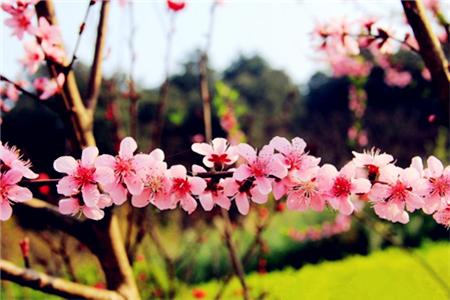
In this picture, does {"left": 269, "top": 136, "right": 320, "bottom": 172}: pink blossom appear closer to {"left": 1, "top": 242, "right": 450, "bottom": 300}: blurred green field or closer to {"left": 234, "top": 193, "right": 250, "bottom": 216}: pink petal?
{"left": 234, "top": 193, "right": 250, "bottom": 216}: pink petal

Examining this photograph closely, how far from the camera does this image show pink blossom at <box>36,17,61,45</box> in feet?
6.54

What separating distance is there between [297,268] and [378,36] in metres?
6.34

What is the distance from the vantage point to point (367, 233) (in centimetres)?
815

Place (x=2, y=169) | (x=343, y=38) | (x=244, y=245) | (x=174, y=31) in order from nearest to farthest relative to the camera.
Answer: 1. (x=2, y=169)
2. (x=343, y=38)
3. (x=174, y=31)
4. (x=244, y=245)

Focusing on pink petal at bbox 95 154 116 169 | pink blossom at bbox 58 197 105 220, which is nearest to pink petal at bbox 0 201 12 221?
pink blossom at bbox 58 197 105 220

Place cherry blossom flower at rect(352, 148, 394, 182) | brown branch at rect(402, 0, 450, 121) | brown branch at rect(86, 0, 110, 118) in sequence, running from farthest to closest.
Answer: brown branch at rect(86, 0, 110, 118)
brown branch at rect(402, 0, 450, 121)
cherry blossom flower at rect(352, 148, 394, 182)

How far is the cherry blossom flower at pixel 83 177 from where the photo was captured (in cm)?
128

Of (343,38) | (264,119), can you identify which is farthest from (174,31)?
(264,119)

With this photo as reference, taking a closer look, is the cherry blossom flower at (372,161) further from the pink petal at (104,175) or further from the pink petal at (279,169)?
the pink petal at (104,175)

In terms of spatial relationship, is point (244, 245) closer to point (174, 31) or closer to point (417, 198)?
point (174, 31)

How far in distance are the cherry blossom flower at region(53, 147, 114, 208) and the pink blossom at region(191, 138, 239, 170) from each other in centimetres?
25

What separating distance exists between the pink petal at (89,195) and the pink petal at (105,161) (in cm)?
6

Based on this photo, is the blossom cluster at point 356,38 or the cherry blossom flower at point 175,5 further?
the cherry blossom flower at point 175,5

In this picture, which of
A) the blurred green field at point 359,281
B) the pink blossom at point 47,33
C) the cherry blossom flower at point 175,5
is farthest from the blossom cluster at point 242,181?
the blurred green field at point 359,281
